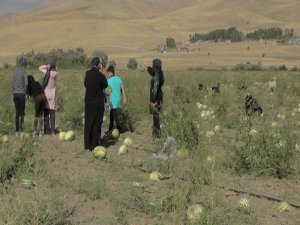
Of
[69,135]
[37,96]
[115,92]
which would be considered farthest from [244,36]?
[69,135]

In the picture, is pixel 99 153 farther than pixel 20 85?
No

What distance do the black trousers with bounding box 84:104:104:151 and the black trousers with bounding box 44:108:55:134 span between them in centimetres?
174

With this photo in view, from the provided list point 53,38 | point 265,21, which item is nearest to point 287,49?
point 53,38

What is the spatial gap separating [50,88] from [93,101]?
1.86 metres

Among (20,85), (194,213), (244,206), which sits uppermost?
(20,85)

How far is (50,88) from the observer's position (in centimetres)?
1149

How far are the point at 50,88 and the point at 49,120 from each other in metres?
0.90

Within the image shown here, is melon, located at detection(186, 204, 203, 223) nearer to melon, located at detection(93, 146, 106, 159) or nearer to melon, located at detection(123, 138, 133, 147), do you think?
melon, located at detection(93, 146, 106, 159)

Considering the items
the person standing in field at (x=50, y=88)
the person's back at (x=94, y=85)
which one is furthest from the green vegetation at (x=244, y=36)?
the person's back at (x=94, y=85)

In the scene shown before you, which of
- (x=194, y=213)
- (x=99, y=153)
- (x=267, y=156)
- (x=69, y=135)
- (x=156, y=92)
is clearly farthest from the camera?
(x=156, y=92)

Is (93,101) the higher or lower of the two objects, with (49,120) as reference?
higher

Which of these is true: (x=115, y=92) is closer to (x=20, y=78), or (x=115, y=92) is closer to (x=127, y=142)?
(x=127, y=142)

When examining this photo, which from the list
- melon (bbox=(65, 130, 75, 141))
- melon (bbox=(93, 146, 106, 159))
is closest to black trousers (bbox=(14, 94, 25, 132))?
melon (bbox=(65, 130, 75, 141))

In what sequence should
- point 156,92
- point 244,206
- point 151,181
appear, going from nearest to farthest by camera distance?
point 244,206 → point 151,181 → point 156,92
